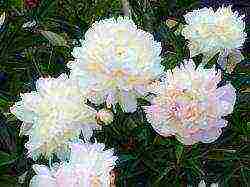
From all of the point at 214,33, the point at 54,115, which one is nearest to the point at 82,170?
the point at 54,115

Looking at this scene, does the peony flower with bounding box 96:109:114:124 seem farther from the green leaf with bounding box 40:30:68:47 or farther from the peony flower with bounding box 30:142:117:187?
the green leaf with bounding box 40:30:68:47

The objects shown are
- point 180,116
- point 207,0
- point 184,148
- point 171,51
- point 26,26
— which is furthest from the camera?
point 207,0

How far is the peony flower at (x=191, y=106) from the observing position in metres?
1.12

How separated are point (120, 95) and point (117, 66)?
5 centimetres

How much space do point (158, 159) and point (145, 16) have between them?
36 cm

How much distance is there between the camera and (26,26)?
5.12 ft

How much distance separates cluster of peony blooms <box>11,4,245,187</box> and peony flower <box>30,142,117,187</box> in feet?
0.19

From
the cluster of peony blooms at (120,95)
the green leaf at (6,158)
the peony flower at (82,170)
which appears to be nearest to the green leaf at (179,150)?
the cluster of peony blooms at (120,95)

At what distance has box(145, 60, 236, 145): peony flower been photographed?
1.12 m

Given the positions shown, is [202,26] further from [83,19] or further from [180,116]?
[83,19]

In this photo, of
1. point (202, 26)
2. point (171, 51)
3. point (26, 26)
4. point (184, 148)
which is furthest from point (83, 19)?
point (184, 148)

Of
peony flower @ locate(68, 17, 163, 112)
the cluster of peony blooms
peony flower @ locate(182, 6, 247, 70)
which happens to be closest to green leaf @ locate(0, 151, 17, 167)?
the cluster of peony blooms

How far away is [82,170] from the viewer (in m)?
1.02

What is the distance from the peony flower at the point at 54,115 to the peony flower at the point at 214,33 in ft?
0.95
